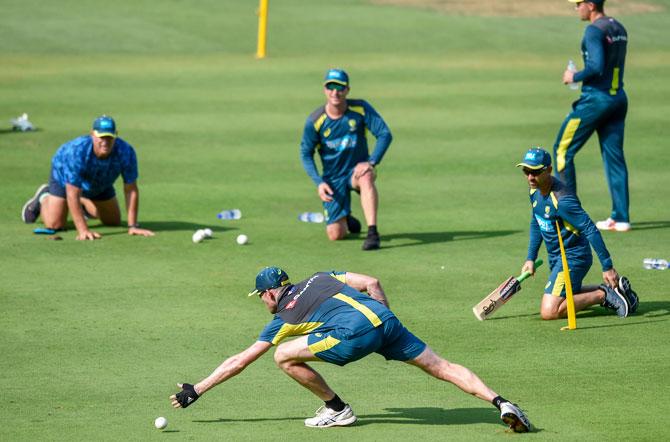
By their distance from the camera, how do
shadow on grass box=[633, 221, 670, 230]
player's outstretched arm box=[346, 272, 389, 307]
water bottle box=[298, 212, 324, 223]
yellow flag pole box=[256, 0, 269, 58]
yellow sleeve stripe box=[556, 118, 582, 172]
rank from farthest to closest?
yellow flag pole box=[256, 0, 269, 58] → water bottle box=[298, 212, 324, 223] → shadow on grass box=[633, 221, 670, 230] → yellow sleeve stripe box=[556, 118, 582, 172] → player's outstretched arm box=[346, 272, 389, 307]

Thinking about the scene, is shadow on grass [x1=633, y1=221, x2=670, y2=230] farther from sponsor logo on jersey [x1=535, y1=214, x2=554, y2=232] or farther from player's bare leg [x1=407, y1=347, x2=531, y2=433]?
player's bare leg [x1=407, y1=347, x2=531, y2=433]

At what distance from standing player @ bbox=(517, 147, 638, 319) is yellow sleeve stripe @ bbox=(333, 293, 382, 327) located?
9.72 ft

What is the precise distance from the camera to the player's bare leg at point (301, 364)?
31.5 ft

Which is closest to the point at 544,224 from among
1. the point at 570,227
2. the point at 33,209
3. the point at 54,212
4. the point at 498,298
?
the point at 570,227

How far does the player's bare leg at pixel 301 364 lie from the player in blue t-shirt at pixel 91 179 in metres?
6.75

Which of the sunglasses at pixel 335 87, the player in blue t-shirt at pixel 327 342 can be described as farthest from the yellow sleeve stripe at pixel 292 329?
the sunglasses at pixel 335 87

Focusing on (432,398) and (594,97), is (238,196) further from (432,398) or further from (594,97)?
(432,398)

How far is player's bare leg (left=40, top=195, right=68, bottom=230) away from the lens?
16.5 m

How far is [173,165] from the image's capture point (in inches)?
816

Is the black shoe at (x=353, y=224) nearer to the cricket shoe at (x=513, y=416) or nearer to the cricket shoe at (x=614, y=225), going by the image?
the cricket shoe at (x=614, y=225)

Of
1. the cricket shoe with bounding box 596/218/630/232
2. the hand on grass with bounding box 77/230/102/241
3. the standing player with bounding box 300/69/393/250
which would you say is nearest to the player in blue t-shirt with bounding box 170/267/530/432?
the standing player with bounding box 300/69/393/250

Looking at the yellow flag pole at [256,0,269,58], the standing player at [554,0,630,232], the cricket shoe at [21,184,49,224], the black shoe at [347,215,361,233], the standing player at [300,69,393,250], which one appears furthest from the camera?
the yellow flag pole at [256,0,269,58]

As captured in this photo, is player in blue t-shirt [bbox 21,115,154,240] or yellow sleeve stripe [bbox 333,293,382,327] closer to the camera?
yellow sleeve stripe [bbox 333,293,382,327]

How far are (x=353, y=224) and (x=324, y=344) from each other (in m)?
7.12
